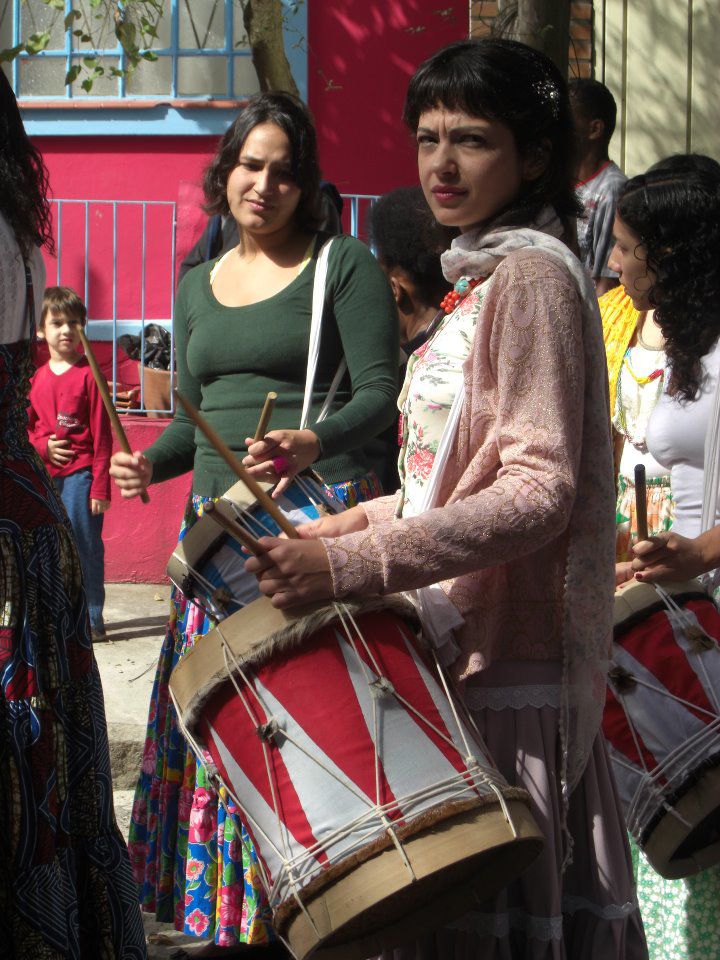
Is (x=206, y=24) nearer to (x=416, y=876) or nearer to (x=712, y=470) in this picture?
(x=712, y=470)

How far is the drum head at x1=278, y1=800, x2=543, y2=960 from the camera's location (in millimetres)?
1792

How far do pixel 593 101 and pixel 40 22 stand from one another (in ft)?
14.9

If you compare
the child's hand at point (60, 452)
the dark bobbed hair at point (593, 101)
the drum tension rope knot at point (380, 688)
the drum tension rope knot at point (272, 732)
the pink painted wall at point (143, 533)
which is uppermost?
the dark bobbed hair at point (593, 101)

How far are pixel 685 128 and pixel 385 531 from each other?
6.16 meters

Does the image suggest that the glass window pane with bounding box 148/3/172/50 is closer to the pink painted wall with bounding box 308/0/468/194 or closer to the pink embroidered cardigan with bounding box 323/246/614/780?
the pink painted wall with bounding box 308/0/468/194

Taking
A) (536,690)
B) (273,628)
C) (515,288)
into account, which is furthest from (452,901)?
(515,288)

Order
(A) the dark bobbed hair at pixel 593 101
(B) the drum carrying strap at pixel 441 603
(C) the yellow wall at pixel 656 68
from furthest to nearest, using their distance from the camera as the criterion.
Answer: (C) the yellow wall at pixel 656 68 < (A) the dark bobbed hair at pixel 593 101 < (B) the drum carrying strap at pixel 441 603

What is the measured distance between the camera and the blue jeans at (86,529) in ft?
20.2

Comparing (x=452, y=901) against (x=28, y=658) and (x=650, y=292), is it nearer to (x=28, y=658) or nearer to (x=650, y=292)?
(x=28, y=658)

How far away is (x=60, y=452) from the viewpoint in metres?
6.11

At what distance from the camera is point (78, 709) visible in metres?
2.65

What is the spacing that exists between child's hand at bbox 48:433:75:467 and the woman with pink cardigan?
163 inches

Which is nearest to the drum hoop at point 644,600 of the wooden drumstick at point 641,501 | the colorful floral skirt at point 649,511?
the wooden drumstick at point 641,501

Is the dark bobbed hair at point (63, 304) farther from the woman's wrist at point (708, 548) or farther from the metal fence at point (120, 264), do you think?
the woman's wrist at point (708, 548)
